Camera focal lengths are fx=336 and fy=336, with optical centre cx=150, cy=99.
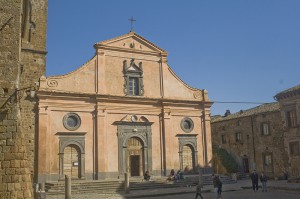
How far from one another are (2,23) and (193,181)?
A: 18123mm

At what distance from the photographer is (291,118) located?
94.1 feet

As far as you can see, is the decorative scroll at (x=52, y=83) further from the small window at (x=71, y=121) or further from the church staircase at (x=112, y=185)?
the church staircase at (x=112, y=185)

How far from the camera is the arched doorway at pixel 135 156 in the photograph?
2575 cm

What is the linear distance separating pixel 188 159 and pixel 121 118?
6.68 m

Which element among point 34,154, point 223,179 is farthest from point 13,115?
point 223,179

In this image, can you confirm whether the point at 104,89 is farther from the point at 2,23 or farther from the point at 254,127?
the point at 254,127

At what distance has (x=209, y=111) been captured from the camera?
29016mm

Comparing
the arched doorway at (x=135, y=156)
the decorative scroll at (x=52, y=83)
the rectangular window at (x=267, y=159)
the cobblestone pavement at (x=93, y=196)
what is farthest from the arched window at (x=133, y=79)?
the rectangular window at (x=267, y=159)

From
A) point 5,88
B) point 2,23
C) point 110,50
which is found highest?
point 110,50

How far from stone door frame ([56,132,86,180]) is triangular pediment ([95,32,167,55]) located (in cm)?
700

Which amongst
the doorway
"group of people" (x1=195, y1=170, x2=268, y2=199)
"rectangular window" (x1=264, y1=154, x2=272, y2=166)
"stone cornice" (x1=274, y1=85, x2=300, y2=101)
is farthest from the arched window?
the doorway

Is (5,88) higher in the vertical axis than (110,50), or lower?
lower

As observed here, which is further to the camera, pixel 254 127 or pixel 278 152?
pixel 254 127

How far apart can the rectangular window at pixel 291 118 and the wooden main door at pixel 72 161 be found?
17.8 metres
